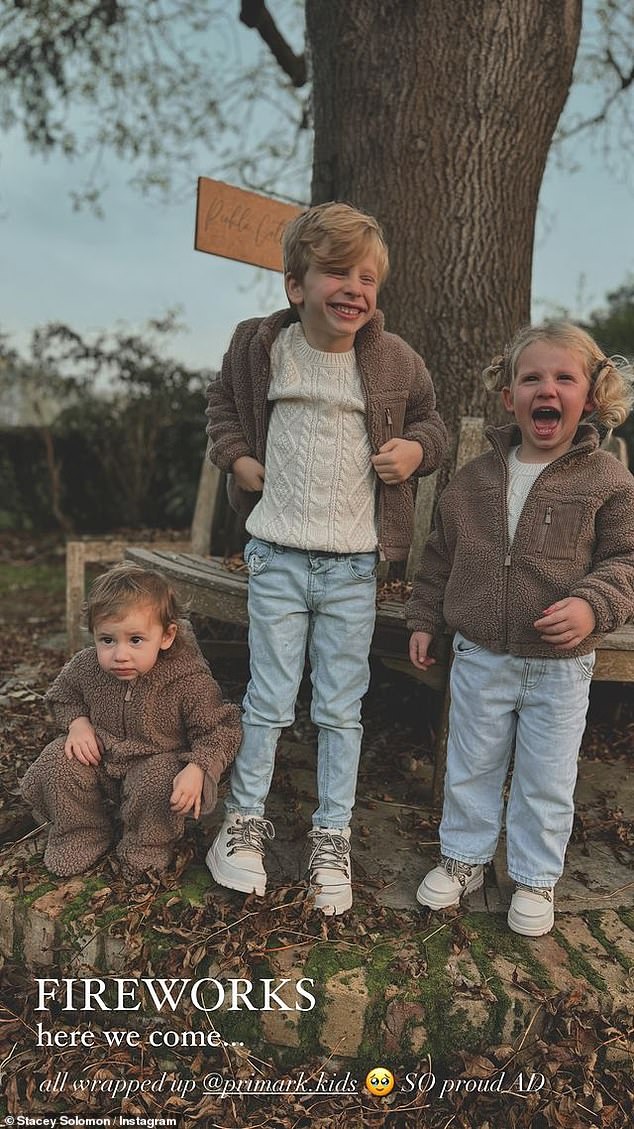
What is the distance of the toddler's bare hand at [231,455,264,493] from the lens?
8.84 feet

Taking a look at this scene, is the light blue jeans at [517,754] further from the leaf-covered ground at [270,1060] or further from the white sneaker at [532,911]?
the leaf-covered ground at [270,1060]

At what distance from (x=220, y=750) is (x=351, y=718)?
384 millimetres

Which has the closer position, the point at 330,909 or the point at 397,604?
the point at 330,909

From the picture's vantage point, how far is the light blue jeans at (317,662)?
262 centimetres

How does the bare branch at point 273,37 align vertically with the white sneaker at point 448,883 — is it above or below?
above

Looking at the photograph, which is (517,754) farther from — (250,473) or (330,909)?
(250,473)

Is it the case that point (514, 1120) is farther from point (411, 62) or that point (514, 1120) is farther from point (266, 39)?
point (266, 39)

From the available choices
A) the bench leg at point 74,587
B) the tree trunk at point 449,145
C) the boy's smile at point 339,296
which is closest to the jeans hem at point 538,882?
the boy's smile at point 339,296

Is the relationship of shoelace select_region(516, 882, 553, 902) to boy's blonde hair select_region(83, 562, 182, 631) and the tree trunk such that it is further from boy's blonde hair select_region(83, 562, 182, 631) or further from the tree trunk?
the tree trunk

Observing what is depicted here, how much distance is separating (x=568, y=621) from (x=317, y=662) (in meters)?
0.73

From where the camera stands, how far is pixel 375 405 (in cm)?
260

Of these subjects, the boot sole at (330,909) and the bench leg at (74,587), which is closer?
the boot sole at (330,909)

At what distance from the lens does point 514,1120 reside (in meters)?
2.13

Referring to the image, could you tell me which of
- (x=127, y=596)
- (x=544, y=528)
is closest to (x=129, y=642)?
(x=127, y=596)
